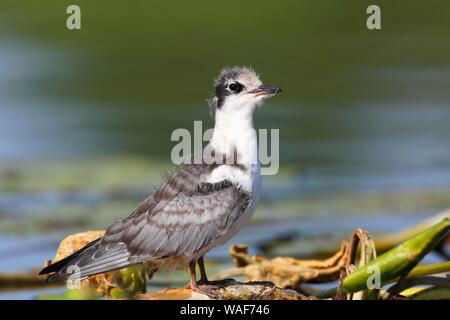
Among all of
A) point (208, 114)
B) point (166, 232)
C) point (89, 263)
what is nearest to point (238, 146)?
point (166, 232)

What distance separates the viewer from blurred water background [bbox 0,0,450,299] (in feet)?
35.1

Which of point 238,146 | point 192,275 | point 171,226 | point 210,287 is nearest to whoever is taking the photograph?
point 210,287

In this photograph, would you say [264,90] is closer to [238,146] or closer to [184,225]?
[238,146]

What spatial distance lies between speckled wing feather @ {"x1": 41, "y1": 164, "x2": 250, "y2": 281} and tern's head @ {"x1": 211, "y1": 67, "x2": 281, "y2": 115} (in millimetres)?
484

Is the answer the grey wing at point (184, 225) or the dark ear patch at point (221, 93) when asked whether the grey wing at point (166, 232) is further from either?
the dark ear patch at point (221, 93)

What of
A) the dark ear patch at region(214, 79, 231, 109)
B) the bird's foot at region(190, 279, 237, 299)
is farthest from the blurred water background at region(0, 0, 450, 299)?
the bird's foot at region(190, 279, 237, 299)

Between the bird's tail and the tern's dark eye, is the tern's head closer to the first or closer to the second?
the tern's dark eye

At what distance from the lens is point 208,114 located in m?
13.9

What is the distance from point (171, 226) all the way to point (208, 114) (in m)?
6.68

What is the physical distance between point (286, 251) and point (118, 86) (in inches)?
248

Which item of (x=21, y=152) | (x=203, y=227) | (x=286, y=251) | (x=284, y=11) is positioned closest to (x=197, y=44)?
(x=284, y=11)

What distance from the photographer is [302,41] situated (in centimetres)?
1664

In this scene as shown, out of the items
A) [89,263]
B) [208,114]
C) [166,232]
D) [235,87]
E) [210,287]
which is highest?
[235,87]
